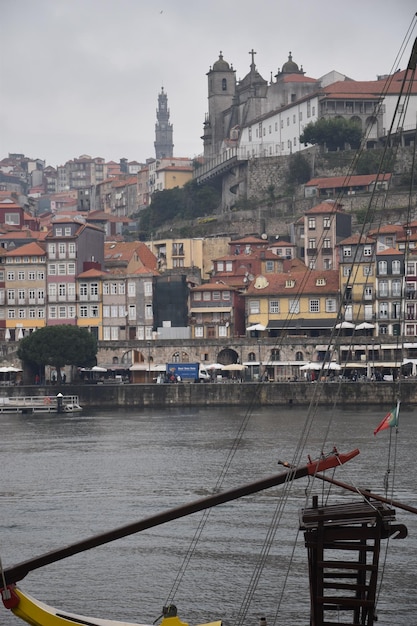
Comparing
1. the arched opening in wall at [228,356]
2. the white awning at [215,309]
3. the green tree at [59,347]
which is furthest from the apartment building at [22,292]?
the arched opening in wall at [228,356]

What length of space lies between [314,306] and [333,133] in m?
26.8

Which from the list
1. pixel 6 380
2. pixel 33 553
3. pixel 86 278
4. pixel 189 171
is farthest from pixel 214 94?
pixel 33 553

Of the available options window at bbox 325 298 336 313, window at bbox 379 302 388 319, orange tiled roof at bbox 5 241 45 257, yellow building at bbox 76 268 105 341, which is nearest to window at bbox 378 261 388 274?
window at bbox 379 302 388 319

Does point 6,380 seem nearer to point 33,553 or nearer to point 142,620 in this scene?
point 33,553

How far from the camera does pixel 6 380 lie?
91.6m

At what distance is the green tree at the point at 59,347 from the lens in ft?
282

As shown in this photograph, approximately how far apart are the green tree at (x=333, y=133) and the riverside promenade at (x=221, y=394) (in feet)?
126

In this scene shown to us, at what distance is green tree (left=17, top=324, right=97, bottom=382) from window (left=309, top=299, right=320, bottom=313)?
1462 cm

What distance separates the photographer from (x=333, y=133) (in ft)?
376

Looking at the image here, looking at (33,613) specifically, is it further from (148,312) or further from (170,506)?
(148,312)

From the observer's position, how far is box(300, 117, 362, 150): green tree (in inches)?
4503


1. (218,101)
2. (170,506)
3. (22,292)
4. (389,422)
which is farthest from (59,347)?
(218,101)

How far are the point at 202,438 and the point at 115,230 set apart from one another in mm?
85387

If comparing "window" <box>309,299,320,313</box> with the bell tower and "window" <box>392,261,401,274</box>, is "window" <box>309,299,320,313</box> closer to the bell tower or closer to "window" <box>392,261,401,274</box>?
"window" <box>392,261,401,274</box>
